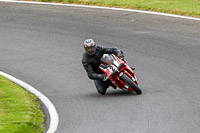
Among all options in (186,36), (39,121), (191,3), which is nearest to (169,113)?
(39,121)

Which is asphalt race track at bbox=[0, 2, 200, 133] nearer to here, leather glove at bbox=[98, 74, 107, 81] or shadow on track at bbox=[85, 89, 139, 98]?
shadow on track at bbox=[85, 89, 139, 98]

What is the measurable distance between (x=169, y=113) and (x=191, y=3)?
37.3 feet

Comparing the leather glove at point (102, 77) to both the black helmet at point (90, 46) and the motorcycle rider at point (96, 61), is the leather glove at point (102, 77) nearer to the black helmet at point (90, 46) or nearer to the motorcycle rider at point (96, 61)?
the motorcycle rider at point (96, 61)

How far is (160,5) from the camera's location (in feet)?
72.3

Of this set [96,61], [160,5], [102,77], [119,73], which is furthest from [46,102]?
[160,5]

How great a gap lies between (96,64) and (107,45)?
4.21 m

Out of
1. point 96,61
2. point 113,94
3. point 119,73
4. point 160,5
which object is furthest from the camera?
point 160,5

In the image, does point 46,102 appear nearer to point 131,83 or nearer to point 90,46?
point 90,46

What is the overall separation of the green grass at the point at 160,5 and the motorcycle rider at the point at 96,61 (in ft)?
24.4

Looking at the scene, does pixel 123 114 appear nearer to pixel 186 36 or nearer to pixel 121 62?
pixel 121 62

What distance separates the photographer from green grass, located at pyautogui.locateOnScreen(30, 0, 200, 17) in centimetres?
2105

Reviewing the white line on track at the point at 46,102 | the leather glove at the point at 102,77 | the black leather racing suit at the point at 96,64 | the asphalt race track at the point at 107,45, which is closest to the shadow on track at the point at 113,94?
the asphalt race track at the point at 107,45

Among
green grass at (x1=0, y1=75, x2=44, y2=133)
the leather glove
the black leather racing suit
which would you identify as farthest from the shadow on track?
green grass at (x1=0, y1=75, x2=44, y2=133)

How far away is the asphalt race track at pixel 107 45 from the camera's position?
38.8ft
